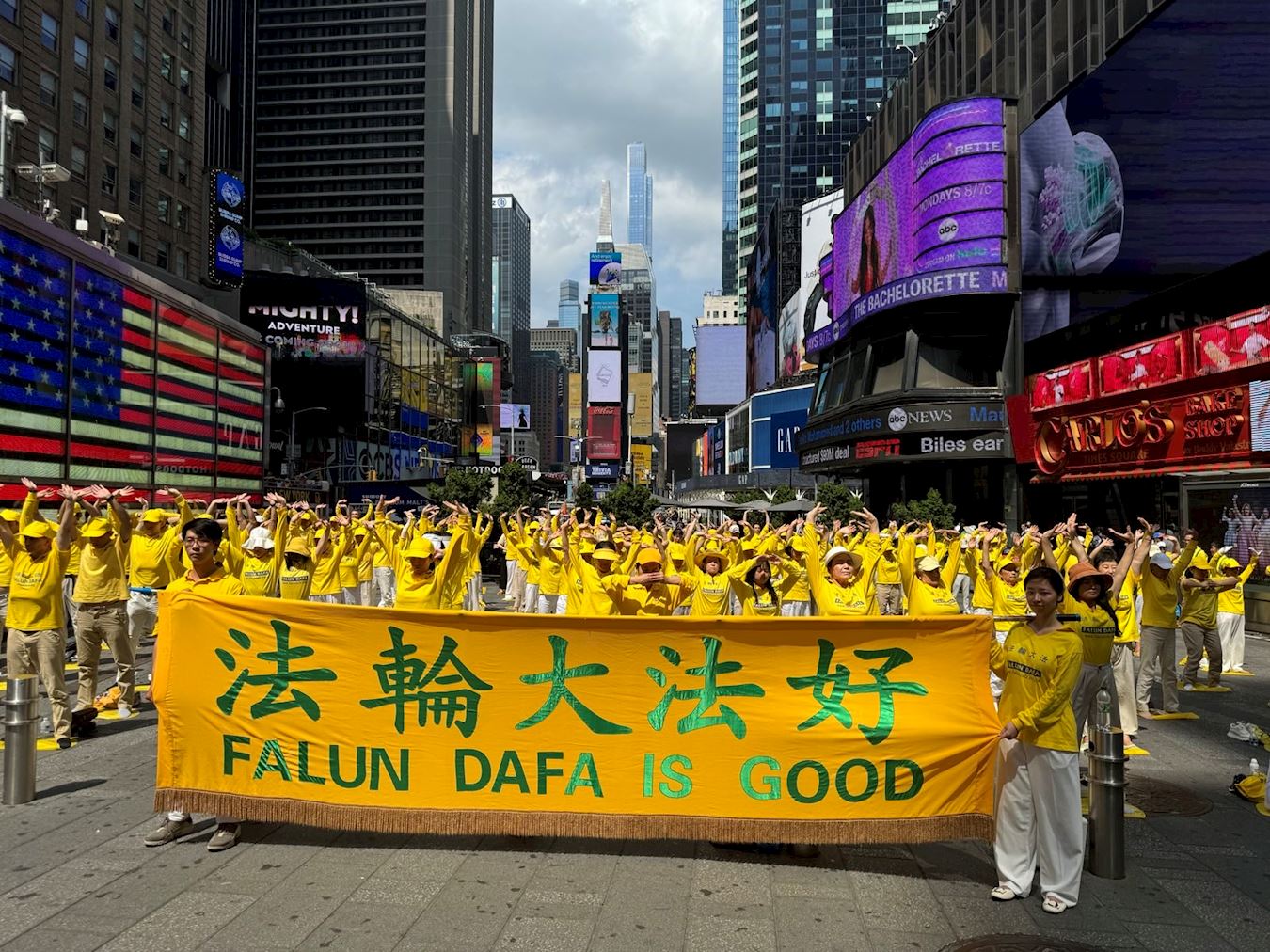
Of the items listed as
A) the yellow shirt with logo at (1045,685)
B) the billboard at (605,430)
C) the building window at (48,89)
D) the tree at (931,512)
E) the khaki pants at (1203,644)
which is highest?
the building window at (48,89)

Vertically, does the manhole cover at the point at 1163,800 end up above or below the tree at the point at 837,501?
below

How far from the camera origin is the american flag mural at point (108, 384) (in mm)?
16234

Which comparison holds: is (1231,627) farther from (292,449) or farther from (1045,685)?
(292,449)

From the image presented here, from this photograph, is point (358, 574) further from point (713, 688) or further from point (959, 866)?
point (959, 866)

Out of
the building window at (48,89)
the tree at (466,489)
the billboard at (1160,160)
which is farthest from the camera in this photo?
the building window at (48,89)

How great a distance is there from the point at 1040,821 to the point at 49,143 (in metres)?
50.1

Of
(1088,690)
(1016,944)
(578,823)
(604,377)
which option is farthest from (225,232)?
(604,377)

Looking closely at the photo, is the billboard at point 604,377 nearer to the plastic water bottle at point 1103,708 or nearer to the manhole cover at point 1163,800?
the manhole cover at point 1163,800

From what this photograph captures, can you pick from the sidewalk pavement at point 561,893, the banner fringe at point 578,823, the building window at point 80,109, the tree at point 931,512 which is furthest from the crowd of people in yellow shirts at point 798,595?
the building window at point 80,109

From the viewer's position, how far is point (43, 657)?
25.3ft

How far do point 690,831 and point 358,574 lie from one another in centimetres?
865

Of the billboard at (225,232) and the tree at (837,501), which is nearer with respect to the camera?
the tree at (837,501)

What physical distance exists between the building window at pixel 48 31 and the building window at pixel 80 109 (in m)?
2.30

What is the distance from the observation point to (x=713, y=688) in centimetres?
551
